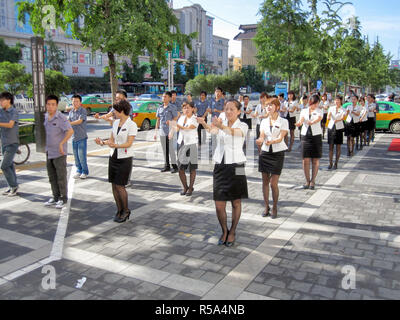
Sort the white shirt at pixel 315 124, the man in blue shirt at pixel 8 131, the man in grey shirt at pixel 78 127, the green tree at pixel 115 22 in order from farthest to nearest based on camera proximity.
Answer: the green tree at pixel 115 22, the man in grey shirt at pixel 78 127, the white shirt at pixel 315 124, the man in blue shirt at pixel 8 131

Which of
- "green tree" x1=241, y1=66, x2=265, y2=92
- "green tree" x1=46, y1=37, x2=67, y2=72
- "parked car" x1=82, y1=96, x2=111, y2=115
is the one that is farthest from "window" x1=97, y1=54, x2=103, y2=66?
"parked car" x1=82, y1=96, x2=111, y2=115

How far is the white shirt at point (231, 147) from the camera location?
15.5 feet

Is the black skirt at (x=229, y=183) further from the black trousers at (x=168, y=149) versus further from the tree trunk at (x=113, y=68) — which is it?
the tree trunk at (x=113, y=68)

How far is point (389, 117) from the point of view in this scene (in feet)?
57.3

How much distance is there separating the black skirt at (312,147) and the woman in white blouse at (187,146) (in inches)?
86.5

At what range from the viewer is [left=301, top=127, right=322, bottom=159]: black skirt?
7.57 m

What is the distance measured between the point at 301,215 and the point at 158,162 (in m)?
5.30

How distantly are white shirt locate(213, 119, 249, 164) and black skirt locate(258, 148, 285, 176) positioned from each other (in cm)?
123

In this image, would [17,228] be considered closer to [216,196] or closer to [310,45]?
[216,196]

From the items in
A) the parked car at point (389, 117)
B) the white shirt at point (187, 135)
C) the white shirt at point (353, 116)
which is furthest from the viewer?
the parked car at point (389, 117)

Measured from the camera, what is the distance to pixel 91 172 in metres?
9.26

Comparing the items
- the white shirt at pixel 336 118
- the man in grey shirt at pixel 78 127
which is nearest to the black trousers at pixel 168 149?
the man in grey shirt at pixel 78 127
